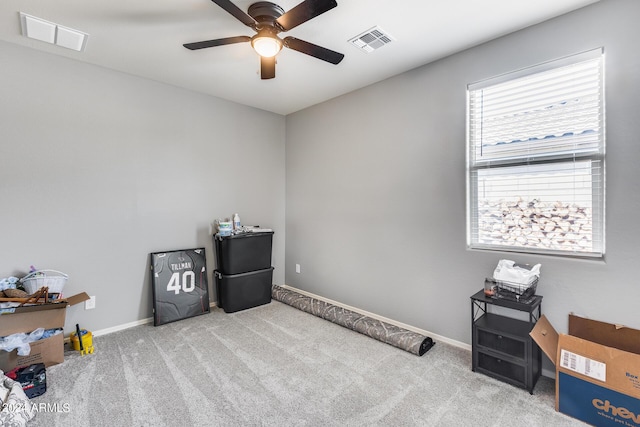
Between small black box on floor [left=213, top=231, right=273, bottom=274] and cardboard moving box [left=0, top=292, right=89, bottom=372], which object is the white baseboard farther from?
small black box on floor [left=213, top=231, right=273, bottom=274]

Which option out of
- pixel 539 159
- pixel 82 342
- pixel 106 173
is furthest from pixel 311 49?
pixel 82 342

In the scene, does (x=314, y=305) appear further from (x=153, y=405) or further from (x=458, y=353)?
(x=153, y=405)

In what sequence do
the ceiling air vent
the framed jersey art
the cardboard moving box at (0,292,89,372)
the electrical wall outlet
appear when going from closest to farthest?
the cardboard moving box at (0,292,89,372)
the ceiling air vent
the electrical wall outlet
the framed jersey art

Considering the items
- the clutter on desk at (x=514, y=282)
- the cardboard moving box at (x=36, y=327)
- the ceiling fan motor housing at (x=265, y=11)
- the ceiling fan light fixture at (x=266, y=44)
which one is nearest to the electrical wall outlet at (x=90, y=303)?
the cardboard moving box at (x=36, y=327)

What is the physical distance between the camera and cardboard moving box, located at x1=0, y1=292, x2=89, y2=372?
7.10 ft

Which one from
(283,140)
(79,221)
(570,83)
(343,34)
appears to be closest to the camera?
(570,83)

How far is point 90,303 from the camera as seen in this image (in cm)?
285

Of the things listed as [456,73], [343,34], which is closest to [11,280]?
[343,34]

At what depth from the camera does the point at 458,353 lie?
2539 mm

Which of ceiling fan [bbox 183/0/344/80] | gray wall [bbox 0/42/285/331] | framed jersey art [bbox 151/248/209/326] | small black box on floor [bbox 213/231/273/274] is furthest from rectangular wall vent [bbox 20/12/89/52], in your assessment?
small black box on floor [bbox 213/231/273/274]

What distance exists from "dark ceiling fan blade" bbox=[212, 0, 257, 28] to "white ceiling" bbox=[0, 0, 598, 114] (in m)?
0.20

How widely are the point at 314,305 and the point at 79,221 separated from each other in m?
2.51

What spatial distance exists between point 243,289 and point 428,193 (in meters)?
2.37

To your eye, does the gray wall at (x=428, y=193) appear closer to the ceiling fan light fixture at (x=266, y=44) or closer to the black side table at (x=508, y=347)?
the black side table at (x=508, y=347)
